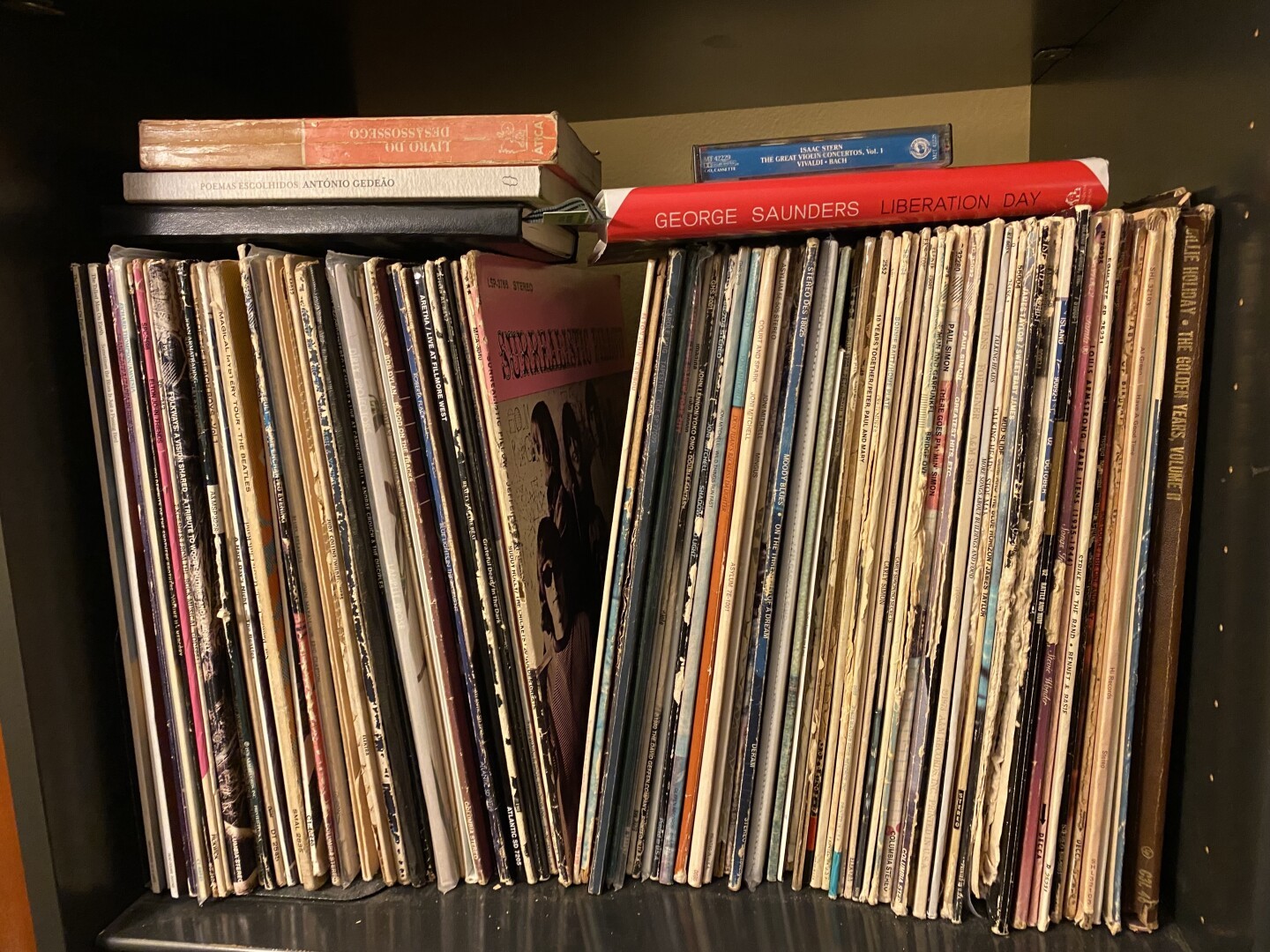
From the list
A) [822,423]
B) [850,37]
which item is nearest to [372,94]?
[850,37]

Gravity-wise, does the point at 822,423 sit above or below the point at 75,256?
below

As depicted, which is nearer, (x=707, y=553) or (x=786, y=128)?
(x=707, y=553)

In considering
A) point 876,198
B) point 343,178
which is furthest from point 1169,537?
point 343,178

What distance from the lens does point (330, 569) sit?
0.55 meters

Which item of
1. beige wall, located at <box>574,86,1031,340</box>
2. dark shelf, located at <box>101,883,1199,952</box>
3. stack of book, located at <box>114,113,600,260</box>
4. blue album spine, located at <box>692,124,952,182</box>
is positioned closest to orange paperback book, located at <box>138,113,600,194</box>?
stack of book, located at <box>114,113,600,260</box>

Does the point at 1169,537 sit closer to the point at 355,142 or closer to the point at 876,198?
the point at 876,198

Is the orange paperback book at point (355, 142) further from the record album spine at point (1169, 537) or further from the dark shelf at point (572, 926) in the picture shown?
the dark shelf at point (572, 926)

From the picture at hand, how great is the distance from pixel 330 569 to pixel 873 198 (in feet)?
1.35

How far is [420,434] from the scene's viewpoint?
0.54 m

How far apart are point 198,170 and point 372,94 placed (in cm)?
34

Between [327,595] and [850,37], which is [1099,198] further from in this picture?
[327,595]

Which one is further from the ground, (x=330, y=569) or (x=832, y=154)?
(x=832, y=154)

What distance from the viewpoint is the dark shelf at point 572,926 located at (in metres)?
0.53

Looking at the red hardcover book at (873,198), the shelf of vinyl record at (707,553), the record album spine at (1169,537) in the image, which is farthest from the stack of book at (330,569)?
the record album spine at (1169,537)
